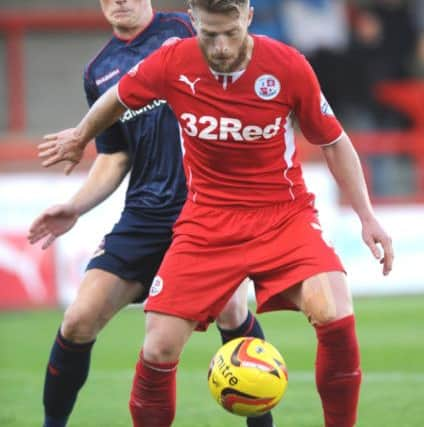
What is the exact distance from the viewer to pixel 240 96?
5.61m

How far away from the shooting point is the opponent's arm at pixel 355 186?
5.65 metres

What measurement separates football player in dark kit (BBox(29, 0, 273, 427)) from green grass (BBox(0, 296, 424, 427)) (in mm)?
884

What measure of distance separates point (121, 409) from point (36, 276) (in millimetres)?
5839

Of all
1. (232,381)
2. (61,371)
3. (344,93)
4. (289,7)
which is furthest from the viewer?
(289,7)

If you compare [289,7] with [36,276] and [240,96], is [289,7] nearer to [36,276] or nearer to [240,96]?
[36,276]

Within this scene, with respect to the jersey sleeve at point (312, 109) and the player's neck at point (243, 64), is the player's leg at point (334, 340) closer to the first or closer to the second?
the jersey sleeve at point (312, 109)

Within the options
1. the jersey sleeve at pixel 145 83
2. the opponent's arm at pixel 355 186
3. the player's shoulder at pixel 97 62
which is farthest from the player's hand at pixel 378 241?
the player's shoulder at pixel 97 62

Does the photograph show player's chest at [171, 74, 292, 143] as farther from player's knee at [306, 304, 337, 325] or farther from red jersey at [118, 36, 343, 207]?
player's knee at [306, 304, 337, 325]

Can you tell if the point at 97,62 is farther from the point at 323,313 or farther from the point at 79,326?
the point at 323,313

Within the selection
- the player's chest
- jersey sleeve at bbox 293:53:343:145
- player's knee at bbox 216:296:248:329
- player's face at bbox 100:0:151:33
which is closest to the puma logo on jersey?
the player's chest

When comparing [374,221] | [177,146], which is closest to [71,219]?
[177,146]

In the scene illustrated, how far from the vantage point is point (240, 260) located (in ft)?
18.6

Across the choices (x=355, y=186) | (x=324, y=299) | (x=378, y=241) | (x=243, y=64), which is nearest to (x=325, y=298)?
(x=324, y=299)

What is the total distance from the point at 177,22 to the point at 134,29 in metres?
0.22
